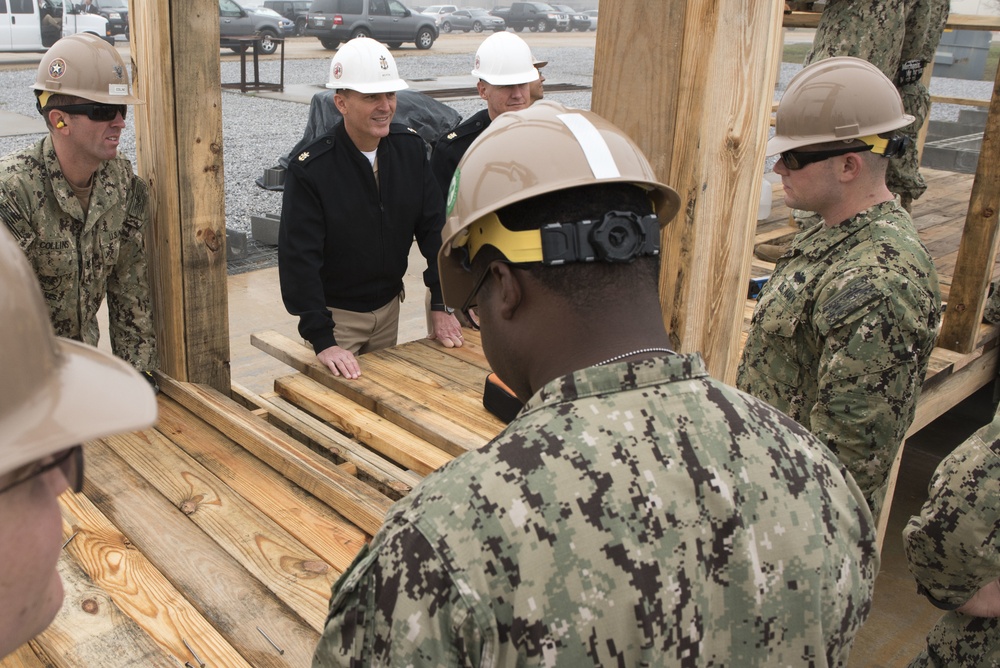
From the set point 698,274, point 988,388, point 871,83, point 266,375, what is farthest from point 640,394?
point 988,388

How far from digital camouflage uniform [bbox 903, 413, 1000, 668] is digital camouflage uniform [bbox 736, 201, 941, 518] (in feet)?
1.71

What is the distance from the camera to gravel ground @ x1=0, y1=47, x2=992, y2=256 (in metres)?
12.8

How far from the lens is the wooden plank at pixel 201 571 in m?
2.26

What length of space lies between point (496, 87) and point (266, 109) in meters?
12.9

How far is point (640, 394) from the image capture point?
4.35ft

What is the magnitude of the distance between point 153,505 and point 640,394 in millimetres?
2123

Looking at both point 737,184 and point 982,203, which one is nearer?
point 737,184

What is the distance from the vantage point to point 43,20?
742 inches

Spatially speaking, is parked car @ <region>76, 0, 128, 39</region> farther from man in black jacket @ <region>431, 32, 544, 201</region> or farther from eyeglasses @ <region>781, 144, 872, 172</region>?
eyeglasses @ <region>781, 144, 872, 172</region>

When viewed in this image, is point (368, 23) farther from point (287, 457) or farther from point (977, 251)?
point (287, 457)

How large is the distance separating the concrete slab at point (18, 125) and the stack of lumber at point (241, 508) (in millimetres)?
11309

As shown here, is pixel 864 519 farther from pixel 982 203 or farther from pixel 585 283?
pixel 982 203

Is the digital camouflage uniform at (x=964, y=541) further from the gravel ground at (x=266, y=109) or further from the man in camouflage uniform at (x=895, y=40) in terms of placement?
the gravel ground at (x=266, y=109)

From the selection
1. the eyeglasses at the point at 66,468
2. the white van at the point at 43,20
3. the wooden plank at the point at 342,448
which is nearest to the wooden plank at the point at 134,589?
the wooden plank at the point at 342,448
